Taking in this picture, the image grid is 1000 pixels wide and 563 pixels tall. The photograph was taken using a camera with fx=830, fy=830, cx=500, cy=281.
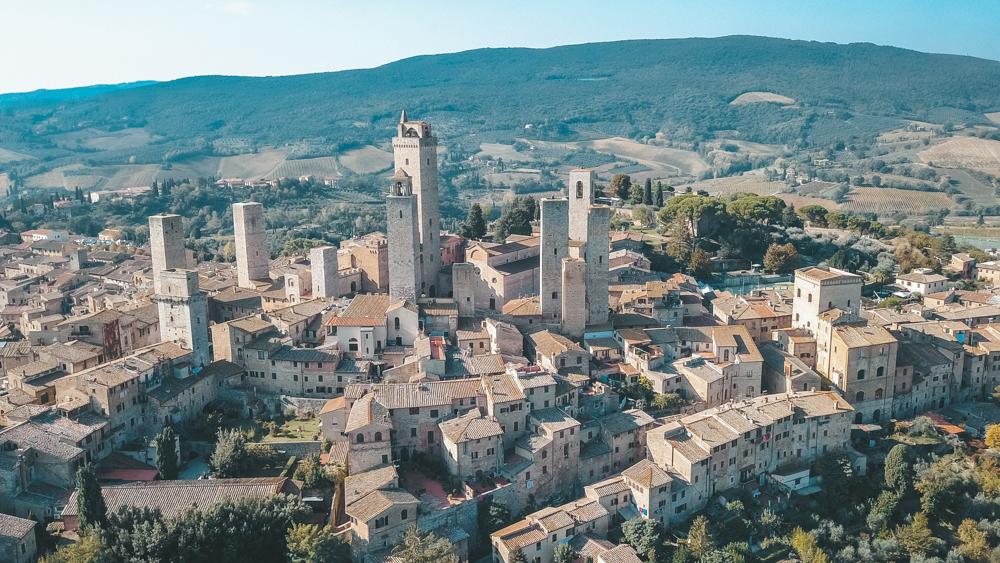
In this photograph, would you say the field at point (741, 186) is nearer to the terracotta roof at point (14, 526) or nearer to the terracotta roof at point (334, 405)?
the terracotta roof at point (334, 405)

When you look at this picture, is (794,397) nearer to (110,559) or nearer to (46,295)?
(110,559)

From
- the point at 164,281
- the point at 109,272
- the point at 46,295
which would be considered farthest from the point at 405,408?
the point at 109,272

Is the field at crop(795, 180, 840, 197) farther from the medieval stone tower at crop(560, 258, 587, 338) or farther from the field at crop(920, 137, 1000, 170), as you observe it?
the medieval stone tower at crop(560, 258, 587, 338)

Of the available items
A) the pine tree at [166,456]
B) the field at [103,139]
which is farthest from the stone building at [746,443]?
the field at [103,139]

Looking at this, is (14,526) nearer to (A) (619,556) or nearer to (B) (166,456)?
(B) (166,456)

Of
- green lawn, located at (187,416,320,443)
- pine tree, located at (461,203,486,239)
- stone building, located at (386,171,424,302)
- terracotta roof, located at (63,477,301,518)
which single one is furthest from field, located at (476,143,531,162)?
terracotta roof, located at (63,477,301,518)
